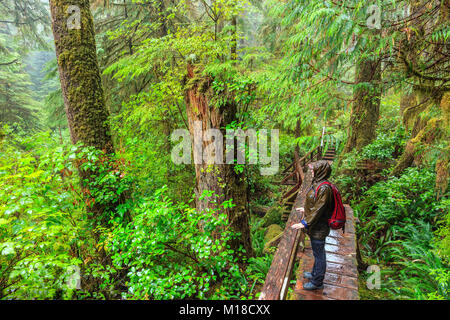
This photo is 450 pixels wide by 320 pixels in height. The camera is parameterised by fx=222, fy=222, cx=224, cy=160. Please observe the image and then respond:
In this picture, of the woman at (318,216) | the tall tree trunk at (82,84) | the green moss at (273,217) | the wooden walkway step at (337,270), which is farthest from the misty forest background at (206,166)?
the green moss at (273,217)

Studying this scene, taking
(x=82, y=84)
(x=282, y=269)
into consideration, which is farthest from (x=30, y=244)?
(x=82, y=84)

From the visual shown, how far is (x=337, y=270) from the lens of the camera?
3.96 metres

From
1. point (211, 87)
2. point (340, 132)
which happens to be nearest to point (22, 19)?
point (211, 87)

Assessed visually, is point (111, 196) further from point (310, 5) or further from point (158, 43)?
point (310, 5)

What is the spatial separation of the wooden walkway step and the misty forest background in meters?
1.07

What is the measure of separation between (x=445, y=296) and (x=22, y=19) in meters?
20.4

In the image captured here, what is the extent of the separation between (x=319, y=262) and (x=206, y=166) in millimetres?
3230

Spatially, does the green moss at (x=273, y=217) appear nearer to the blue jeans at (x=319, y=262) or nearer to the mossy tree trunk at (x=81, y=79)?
the blue jeans at (x=319, y=262)

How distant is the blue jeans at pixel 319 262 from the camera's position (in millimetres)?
3396

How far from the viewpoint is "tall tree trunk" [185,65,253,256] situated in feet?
18.0

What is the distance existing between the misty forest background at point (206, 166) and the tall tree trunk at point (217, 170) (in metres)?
0.04

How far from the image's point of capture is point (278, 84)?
4488 millimetres

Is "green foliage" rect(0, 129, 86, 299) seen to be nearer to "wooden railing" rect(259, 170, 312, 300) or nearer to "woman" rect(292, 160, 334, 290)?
"wooden railing" rect(259, 170, 312, 300)

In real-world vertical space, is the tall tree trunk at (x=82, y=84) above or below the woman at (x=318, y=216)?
above
